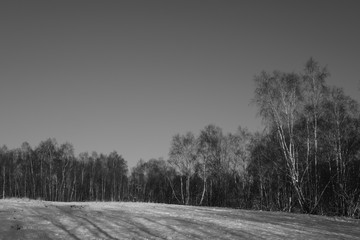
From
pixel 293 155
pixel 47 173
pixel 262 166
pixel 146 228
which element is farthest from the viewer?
pixel 47 173

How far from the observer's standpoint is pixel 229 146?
6225 cm

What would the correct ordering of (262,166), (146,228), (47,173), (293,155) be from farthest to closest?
(47,173), (262,166), (293,155), (146,228)

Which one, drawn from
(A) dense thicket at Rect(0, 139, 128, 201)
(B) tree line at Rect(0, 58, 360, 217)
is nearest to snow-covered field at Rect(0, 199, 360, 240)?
(B) tree line at Rect(0, 58, 360, 217)

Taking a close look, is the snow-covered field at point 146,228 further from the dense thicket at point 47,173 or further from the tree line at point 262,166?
the dense thicket at point 47,173

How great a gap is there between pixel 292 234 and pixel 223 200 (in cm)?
4820

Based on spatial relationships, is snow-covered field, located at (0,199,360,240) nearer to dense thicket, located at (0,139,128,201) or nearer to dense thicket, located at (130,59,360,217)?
dense thicket, located at (130,59,360,217)

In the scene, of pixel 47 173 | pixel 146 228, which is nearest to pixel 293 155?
pixel 146 228

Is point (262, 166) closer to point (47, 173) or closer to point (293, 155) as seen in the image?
point (293, 155)

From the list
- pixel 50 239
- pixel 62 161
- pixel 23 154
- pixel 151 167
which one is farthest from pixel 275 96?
pixel 151 167

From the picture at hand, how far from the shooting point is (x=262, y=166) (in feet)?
166

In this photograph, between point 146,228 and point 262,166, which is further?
point 262,166

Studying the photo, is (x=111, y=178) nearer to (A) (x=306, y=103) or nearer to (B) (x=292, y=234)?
(A) (x=306, y=103)

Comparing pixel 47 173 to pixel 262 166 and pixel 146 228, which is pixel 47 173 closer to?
pixel 262 166

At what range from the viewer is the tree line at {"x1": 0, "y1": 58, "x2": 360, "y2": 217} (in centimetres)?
3306
